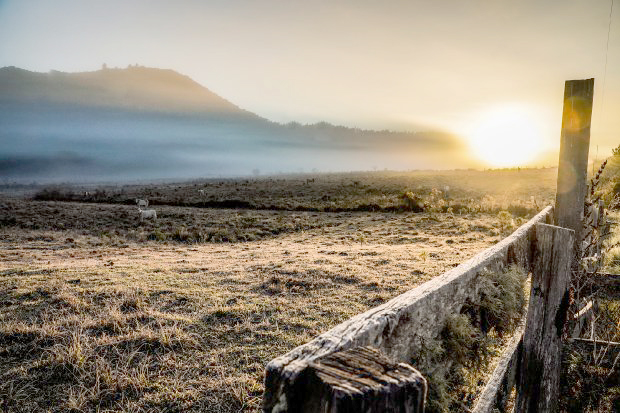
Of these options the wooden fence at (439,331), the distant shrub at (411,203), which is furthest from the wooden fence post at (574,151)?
the distant shrub at (411,203)

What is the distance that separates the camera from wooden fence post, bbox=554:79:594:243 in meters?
3.91

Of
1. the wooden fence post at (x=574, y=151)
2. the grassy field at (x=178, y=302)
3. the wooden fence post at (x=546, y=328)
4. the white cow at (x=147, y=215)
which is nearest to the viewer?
the wooden fence post at (x=546, y=328)

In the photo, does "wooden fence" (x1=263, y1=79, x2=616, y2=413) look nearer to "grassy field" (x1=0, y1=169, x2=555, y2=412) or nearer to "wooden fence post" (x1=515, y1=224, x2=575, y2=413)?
"wooden fence post" (x1=515, y1=224, x2=575, y2=413)

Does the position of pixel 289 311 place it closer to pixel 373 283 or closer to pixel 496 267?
pixel 373 283

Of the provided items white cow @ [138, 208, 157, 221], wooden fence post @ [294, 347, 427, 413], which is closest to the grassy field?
wooden fence post @ [294, 347, 427, 413]

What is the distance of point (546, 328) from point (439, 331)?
1.82 m

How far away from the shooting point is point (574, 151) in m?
3.98

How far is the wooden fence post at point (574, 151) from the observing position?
3906 mm

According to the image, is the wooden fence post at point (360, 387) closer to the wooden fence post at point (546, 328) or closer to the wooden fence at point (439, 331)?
the wooden fence at point (439, 331)

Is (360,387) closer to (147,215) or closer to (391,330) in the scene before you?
(391,330)

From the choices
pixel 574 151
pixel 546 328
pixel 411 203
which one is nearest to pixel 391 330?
pixel 546 328

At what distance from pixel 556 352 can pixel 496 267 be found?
1.10m

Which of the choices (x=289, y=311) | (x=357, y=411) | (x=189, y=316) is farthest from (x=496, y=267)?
(x=189, y=316)

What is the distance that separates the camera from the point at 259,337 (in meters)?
5.63
